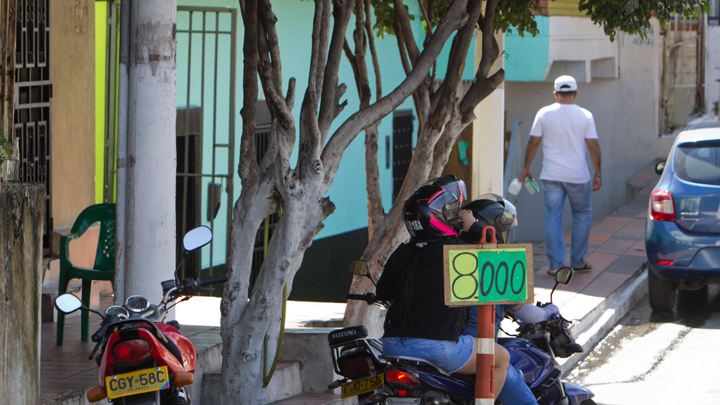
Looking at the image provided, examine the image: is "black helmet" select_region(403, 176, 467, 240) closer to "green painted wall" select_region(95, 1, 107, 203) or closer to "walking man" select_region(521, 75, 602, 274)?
"green painted wall" select_region(95, 1, 107, 203)

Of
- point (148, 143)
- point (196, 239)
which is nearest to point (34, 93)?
point (148, 143)

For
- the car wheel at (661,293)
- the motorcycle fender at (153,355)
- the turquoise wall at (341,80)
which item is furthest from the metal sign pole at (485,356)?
the turquoise wall at (341,80)

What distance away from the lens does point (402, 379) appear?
14.4 feet

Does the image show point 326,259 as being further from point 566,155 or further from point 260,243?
point 566,155

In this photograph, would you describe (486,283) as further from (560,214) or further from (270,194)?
(560,214)

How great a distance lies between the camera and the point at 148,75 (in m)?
5.21

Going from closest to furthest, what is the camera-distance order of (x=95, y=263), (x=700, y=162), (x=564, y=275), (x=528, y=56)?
(x=564, y=275)
(x=95, y=263)
(x=700, y=162)
(x=528, y=56)

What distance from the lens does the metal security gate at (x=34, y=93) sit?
8.09 meters

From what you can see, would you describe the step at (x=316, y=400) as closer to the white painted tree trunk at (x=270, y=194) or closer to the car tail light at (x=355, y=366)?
the white painted tree trunk at (x=270, y=194)

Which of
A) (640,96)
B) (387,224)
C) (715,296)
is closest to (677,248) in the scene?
(715,296)

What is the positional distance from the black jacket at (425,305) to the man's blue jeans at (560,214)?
18.3 feet

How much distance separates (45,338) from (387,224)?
96.7 inches

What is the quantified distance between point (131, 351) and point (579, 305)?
6.03 meters

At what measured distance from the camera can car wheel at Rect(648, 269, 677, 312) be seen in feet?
31.3
